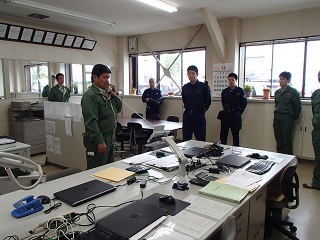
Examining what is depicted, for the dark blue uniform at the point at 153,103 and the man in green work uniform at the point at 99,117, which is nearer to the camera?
the man in green work uniform at the point at 99,117

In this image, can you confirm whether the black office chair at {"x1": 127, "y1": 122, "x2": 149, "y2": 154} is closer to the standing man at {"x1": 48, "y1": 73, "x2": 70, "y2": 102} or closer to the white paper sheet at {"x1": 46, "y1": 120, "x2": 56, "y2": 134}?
the white paper sheet at {"x1": 46, "y1": 120, "x2": 56, "y2": 134}

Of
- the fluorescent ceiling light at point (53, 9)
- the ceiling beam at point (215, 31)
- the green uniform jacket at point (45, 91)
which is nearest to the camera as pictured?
the fluorescent ceiling light at point (53, 9)

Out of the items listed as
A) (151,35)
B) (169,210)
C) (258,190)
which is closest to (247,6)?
(151,35)

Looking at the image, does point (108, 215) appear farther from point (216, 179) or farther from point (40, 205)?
point (216, 179)

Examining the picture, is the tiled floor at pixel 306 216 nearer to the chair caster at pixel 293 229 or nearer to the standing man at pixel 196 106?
the chair caster at pixel 293 229

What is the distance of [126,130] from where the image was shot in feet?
15.9

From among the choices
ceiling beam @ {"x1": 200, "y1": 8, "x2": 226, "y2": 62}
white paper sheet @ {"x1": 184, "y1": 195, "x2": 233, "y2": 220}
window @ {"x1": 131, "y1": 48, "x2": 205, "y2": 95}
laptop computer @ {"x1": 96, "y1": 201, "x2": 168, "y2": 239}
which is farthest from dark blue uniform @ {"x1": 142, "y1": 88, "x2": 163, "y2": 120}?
laptop computer @ {"x1": 96, "y1": 201, "x2": 168, "y2": 239}

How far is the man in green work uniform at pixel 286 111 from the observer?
4.35 meters

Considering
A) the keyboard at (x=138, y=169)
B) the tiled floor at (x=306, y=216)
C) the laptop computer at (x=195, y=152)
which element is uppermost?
the laptop computer at (x=195, y=152)

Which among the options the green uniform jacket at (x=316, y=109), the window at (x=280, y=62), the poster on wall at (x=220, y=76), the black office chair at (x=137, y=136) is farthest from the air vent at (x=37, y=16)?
the green uniform jacket at (x=316, y=109)

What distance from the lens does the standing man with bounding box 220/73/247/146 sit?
15.8 feet

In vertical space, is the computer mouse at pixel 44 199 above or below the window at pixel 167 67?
below

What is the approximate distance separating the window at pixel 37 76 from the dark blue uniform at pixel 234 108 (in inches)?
157

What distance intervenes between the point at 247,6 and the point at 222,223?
13.9 ft
